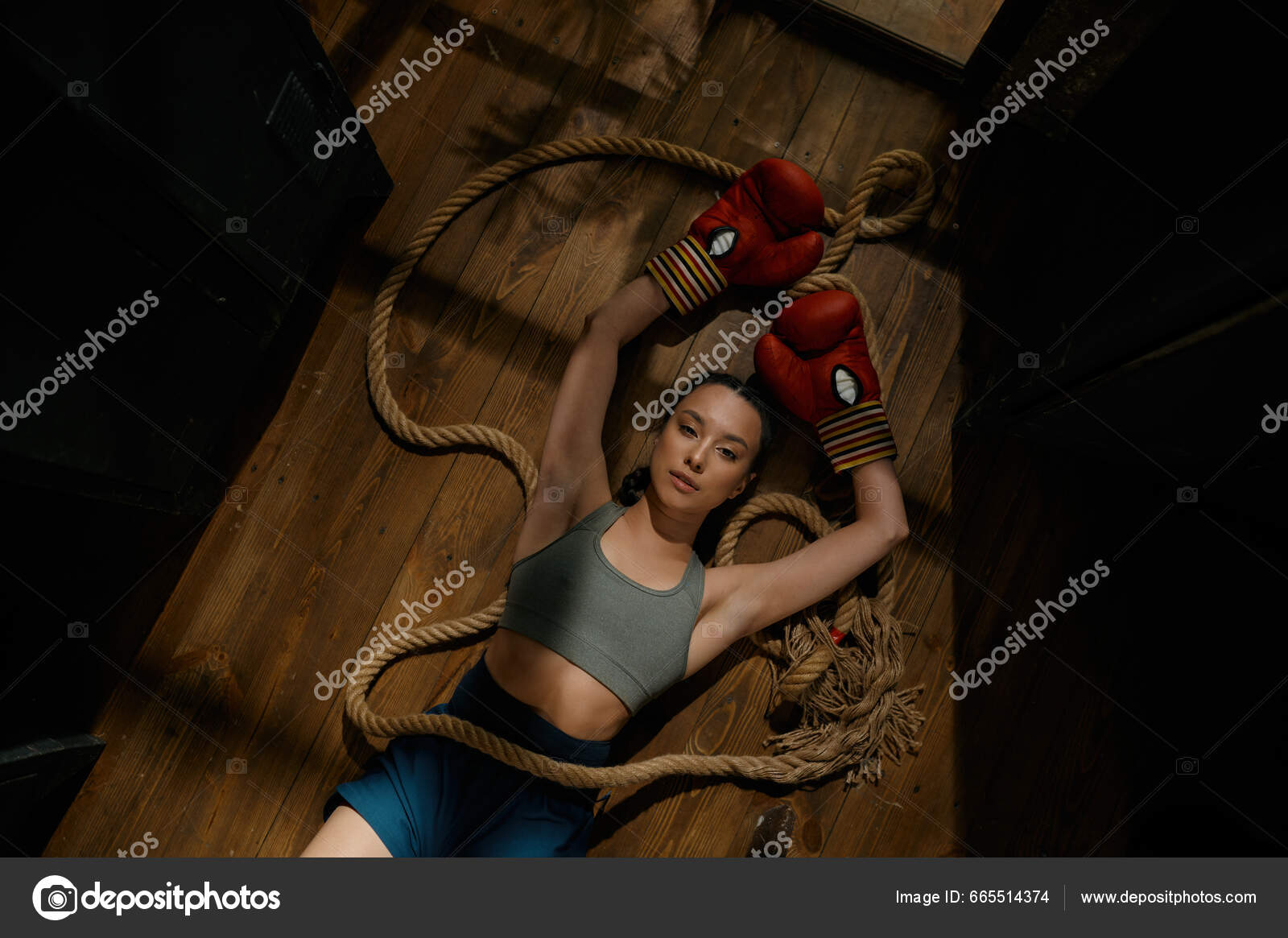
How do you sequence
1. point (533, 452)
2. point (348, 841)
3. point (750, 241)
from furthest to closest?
point (533, 452)
point (750, 241)
point (348, 841)

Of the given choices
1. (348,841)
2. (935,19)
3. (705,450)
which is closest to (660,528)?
(705,450)

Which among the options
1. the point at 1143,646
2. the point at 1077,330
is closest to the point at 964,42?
the point at 1077,330

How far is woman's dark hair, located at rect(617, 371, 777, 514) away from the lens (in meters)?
1.73

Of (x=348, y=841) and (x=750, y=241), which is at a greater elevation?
(x=750, y=241)

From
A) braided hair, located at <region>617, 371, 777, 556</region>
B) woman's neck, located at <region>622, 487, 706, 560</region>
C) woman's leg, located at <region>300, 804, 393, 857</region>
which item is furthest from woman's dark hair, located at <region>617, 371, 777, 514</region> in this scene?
woman's leg, located at <region>300, 804, 393, 857</region>

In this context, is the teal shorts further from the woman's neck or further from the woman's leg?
the woman's neck

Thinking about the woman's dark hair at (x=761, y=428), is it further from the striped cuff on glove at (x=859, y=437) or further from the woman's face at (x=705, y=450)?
the striped cuff on glove at (x=859, y=437)

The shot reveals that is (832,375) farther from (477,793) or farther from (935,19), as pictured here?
(477,793)

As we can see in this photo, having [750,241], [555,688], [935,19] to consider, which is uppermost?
[935,19]

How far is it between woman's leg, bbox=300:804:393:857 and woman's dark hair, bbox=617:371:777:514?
3.15 ft

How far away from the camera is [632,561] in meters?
1.73

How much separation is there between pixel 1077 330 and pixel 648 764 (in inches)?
56.6

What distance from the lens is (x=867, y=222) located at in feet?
6.63

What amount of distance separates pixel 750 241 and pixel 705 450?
2.02 feet
